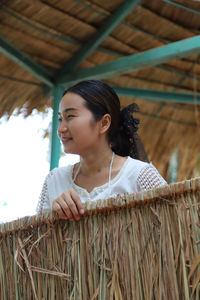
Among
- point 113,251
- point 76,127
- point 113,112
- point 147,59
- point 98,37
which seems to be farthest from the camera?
point 98,37

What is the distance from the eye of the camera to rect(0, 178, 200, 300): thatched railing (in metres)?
0.89

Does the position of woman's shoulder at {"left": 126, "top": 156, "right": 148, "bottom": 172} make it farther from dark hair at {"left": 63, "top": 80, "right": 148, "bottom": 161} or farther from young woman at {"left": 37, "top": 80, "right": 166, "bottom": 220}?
dark hair at {"left": 63, "top": 80, "right": 148, "bottom": 161}

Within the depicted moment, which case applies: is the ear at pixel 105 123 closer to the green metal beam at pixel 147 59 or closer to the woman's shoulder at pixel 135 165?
the woman's shoulder at pixel 135 165

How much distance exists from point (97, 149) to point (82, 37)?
1.70 meters

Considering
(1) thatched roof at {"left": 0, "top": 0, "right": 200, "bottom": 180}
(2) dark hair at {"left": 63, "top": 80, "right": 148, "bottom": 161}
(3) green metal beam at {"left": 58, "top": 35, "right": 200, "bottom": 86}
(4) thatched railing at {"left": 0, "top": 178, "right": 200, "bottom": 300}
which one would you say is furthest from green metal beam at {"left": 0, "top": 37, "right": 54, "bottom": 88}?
(4) thatched railing at {"left": 0, "top": 178, "right": 200, "bottom": 300}

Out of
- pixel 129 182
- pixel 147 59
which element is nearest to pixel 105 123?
pixel 129 182

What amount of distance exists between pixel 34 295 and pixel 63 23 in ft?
7.17

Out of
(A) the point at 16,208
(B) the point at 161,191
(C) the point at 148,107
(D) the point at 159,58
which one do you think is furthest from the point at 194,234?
(A) the point at 16,208

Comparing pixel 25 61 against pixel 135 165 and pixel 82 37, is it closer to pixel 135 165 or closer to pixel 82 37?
pixel 82 37

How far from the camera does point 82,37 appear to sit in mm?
3074

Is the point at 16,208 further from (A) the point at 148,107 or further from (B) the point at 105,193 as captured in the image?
(B) the point at 105,193

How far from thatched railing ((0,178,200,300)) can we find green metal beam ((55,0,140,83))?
2032 mm

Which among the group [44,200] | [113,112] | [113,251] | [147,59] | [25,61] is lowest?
[113,251]

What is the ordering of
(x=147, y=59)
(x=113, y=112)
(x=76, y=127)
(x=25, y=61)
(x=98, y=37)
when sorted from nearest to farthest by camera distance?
1. (x=76, y=127)
2. (x=113, y=112)
3. (x=147, y=59)
4. (x=25, y=61)
5. (x=98, y=37)
